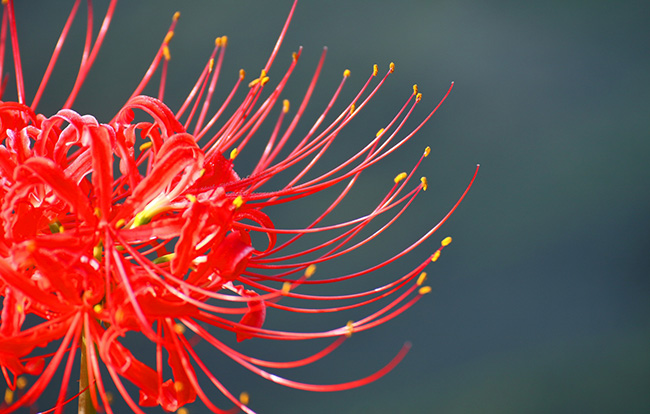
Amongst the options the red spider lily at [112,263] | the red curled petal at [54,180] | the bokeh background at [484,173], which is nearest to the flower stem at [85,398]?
the red spider lily at [112,263]

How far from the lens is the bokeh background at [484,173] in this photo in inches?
77.2

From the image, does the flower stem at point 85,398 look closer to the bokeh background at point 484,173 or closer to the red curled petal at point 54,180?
the red curled petal at point 54,180

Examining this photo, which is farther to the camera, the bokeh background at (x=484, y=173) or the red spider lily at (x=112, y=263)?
the bokeh background at (x=484, y=173)

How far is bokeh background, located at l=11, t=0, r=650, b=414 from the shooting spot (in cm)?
196

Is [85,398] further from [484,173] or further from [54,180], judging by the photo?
[484,173]

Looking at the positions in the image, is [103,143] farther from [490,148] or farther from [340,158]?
[490,148]

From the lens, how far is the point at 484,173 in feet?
6.84

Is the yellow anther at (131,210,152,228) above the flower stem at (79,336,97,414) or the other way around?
above

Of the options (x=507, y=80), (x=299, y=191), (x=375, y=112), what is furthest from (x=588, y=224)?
(x=299, y=191)

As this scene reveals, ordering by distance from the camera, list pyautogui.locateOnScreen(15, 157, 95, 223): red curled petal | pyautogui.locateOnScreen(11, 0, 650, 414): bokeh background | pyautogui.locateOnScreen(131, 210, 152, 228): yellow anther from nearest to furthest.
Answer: pyautogui.locateOnScreen(15, 157, 95, 223): red curled petal, pyautogui.locateOnScreen(131, 210, 152, 228): yellow anther, pyautogui.locateOnScreen(11, 0, 650, 414): bokeh background

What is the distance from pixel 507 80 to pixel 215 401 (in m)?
1.29

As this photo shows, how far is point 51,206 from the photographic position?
58cm

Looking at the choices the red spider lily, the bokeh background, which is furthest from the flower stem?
the bokeh background

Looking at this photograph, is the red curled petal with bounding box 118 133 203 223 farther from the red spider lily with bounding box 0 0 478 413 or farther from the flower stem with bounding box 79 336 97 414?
the flower stem with bounding box 79 336 97 414
